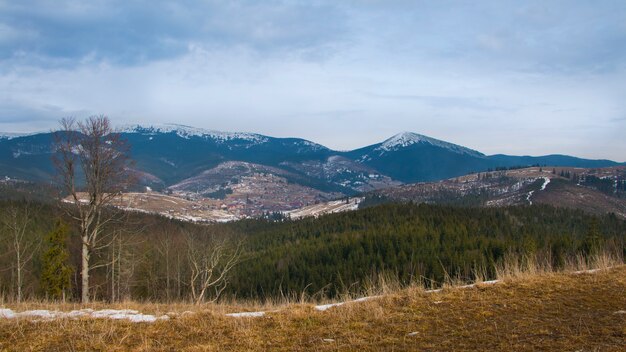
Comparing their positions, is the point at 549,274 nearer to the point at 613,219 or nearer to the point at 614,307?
the point at 614,307

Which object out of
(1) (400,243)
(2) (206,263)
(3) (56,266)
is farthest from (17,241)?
(1) (400,243)

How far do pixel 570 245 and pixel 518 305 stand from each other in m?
86.8

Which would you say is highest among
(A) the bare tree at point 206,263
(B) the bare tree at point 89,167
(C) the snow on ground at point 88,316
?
(B) the bare tree at point 89,167

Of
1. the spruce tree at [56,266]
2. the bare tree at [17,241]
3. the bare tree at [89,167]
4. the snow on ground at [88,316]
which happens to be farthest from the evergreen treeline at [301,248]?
the snow on ground at [88,316]

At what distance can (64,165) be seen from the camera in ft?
71.7

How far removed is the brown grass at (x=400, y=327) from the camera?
A: 6.50m

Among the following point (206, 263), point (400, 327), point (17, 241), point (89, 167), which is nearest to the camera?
point (400, 327)

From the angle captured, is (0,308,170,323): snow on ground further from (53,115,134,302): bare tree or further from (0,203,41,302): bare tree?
(0,203,41,302): bare tree

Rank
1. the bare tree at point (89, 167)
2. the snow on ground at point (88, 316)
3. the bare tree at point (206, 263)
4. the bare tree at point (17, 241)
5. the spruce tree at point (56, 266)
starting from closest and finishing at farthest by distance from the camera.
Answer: the snow on ground at point (88, 316)
the bare tree at point (89, 167)
the bare tree at point (206, 263)
the bare tree at point (17, 241)
the spruce tree at point (56, 266)

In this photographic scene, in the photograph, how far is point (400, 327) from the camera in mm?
7484

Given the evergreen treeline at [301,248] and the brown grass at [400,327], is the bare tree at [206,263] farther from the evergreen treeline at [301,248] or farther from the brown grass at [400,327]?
the brown grass at [400,327]

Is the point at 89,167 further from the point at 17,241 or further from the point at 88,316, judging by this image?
the point at 17,241

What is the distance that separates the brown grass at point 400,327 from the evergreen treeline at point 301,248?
32143 mm

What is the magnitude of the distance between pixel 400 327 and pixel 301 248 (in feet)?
353
